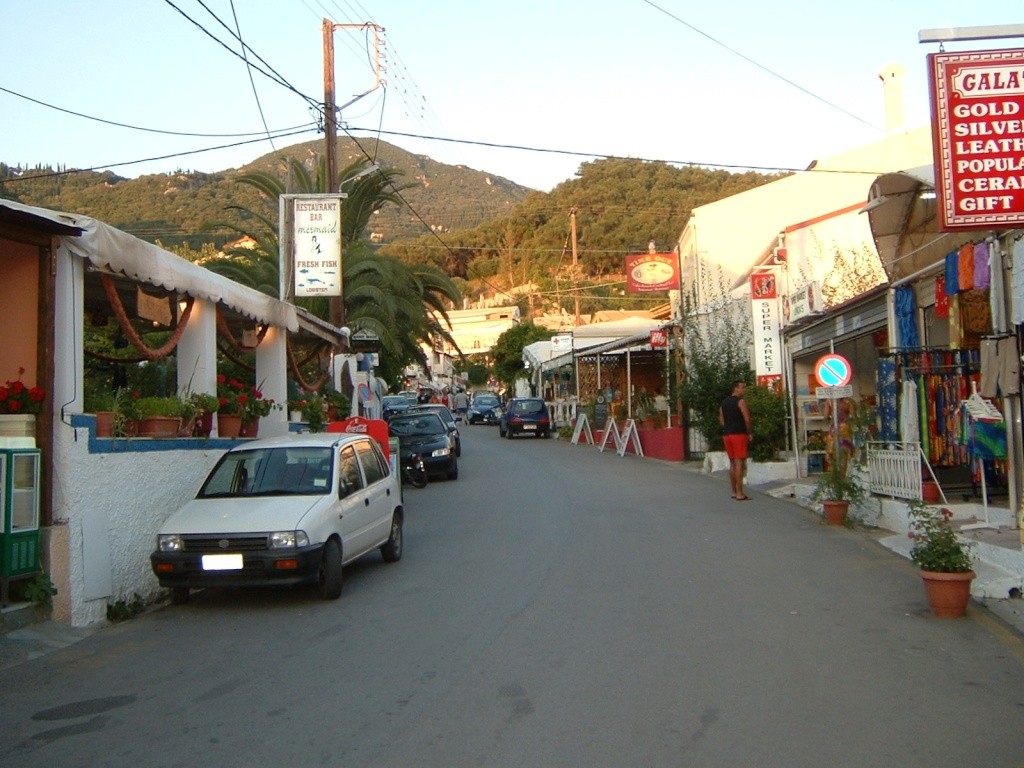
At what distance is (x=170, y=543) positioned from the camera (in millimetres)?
9484

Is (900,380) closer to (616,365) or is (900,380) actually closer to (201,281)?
(201,281)

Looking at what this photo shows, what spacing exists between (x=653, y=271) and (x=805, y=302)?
676 inches

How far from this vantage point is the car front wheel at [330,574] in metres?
9.80

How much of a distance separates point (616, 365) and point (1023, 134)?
3155 centimetres

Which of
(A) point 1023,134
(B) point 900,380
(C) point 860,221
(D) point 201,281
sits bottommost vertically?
(B) point 900,380

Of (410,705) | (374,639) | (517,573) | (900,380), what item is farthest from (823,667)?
(900,380)

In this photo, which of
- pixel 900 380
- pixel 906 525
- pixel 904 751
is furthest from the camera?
pixel 900 380

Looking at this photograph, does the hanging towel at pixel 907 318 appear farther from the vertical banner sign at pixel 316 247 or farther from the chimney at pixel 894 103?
the chimney at pixel 894 103

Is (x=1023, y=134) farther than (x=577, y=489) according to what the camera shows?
No

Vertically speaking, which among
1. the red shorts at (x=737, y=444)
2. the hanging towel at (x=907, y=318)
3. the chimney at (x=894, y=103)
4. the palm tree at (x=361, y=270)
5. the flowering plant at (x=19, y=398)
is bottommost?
the red shorts at (x=737, y=444)

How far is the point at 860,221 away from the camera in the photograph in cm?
2508

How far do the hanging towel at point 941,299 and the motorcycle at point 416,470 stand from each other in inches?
481

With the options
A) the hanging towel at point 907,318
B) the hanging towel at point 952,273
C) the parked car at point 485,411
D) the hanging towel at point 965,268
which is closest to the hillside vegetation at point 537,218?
the parked car at point 485,411

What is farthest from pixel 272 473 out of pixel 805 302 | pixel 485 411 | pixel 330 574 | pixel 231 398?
pixel 485 411
